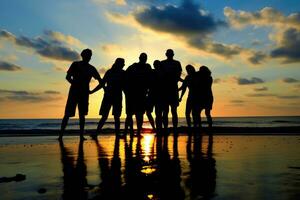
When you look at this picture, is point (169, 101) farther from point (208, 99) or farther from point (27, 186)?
point (27, 186)

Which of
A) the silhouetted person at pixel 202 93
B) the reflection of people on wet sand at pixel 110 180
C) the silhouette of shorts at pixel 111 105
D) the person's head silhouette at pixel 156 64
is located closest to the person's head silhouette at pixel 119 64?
the silhouette of shorts at pixel 111 105

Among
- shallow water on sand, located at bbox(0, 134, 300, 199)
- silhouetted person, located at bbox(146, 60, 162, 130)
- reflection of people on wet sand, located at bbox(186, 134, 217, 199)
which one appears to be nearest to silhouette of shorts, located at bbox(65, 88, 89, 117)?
silhouetted person, located at bbox(146, 60, 162, 130)

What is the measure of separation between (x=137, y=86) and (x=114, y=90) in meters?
0.75

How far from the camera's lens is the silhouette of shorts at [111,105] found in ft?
42.1

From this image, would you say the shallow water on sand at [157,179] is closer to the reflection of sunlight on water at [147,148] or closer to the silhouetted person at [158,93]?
the reflection of sunlight on water at [147,148]

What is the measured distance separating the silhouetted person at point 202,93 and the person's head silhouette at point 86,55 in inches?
178

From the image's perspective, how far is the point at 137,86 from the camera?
12711 millimetres

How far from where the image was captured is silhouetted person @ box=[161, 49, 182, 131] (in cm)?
1266

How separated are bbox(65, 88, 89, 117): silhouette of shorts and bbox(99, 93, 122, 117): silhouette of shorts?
1.42 m

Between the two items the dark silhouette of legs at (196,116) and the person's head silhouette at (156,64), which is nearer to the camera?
the person's head silhouette at (156,64)

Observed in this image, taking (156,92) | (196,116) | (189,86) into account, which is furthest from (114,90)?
(196,116)

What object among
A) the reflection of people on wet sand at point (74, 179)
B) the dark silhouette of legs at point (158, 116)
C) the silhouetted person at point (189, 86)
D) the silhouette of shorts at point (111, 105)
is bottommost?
the reflection of people on wet sand at point (74, 179)

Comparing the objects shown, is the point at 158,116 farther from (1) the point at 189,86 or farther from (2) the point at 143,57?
(1) the point at 189,86

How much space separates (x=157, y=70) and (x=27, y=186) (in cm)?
927
